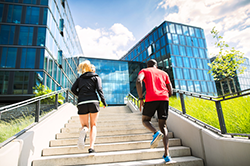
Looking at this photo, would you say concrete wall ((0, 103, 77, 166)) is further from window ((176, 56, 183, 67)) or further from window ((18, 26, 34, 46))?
window ((176, 56, 183, 67))

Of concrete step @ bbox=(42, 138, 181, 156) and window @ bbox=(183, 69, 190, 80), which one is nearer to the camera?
concrete step @ bbox=(42, 138, 181, 156)

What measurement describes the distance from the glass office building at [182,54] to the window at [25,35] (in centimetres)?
2402

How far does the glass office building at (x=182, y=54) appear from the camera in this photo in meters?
31.5

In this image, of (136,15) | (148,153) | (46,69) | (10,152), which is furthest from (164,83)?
(46,69)

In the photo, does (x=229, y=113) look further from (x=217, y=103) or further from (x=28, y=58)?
(x=28, y=58)

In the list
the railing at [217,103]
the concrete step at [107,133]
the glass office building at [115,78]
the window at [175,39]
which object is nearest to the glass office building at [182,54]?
the window at [175,39]

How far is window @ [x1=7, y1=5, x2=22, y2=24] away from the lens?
14.2m

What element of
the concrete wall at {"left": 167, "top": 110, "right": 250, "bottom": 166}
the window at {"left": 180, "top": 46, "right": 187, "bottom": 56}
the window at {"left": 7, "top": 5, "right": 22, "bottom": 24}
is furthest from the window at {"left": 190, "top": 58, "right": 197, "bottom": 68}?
the concrete wall at {"left": 167, "top": 110, "right": 250, "bottom": 166}

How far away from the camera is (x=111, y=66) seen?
3259 cm

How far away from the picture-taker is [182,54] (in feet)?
108

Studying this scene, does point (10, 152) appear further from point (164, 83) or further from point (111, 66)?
point (111, 66)

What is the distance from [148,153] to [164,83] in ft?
4.94

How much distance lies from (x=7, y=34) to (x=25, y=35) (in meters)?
1.39

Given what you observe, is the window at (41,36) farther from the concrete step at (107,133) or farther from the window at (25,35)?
the concrete step at (107,133)
